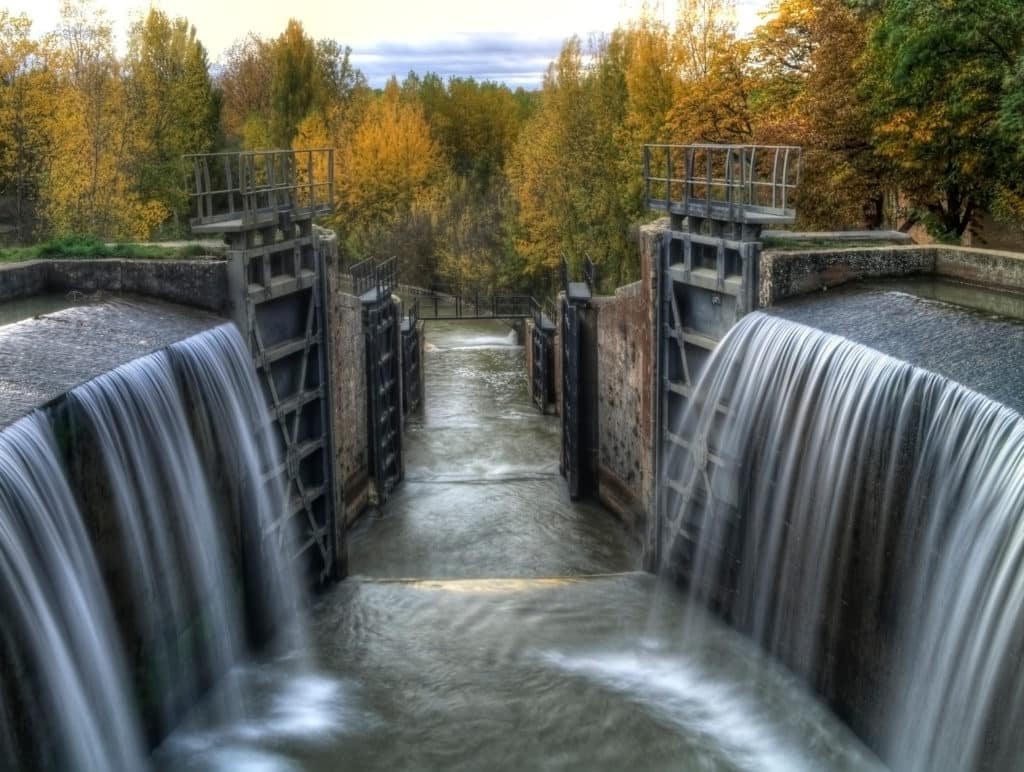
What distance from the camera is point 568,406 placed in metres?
21.2

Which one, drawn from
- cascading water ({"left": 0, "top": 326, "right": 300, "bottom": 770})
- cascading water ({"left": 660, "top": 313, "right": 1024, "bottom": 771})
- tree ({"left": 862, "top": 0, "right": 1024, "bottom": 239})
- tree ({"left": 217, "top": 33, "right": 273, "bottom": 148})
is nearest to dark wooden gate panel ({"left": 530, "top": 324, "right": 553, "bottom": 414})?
tree ({"left": 862, "top": 0, "right": 1024, "bottom": 239})

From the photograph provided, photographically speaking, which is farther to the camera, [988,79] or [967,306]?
[988,79]

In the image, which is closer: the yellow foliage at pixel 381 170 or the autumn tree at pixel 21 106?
the autumn tree at pixel 21 106

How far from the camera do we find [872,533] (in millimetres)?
10461

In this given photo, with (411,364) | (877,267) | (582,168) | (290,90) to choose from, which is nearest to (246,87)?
(290,90)

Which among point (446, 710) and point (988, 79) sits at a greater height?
point (988, 79)

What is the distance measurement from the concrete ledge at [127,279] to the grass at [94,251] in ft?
1.68

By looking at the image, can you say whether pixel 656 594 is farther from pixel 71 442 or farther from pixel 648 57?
pixel 648 57

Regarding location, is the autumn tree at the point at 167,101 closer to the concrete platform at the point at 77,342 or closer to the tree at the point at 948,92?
the tree at the point at 948,92

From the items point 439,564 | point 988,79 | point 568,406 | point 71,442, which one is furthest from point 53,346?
point 988,79

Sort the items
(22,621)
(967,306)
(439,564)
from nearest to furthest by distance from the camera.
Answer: (22,621) < (967,306) < (439,564)

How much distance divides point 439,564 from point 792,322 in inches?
294

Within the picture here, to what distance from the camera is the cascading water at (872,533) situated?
27.5 feet

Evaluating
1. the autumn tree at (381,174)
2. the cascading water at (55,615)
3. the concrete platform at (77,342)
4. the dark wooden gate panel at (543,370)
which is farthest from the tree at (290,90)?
the cascading water at (55,615)
